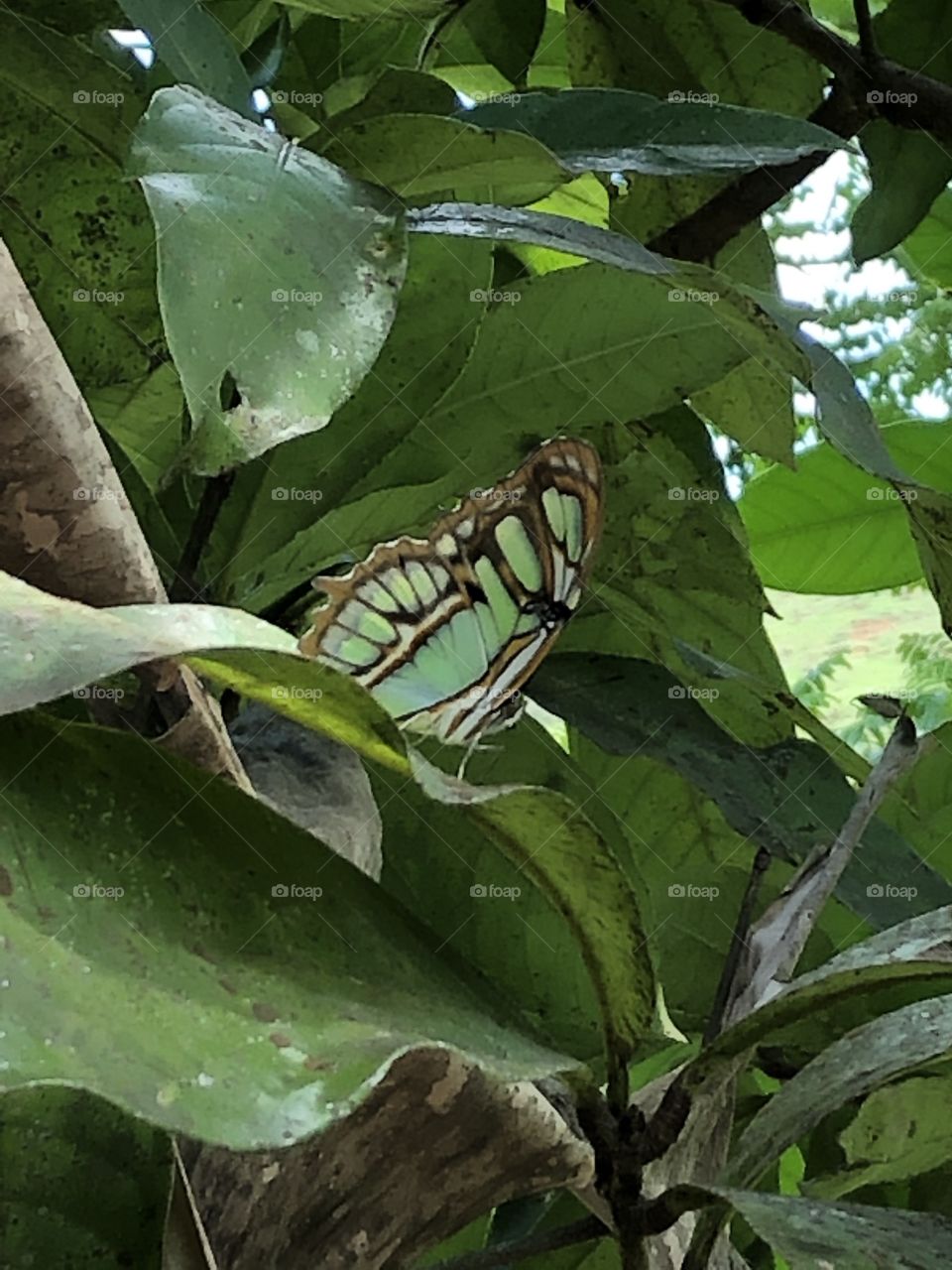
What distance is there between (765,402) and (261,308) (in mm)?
388

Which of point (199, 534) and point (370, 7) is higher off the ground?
point (370, 7)

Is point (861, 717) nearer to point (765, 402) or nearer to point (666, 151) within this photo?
point (765, 402)

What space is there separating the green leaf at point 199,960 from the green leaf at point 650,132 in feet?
0.85

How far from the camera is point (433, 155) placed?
1.33ft

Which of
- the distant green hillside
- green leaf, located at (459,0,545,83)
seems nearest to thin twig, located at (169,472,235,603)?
green leaf, located at (459,0,545,83)

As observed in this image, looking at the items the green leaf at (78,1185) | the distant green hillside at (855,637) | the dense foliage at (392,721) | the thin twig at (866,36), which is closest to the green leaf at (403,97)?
the dense foliage at (392,721)

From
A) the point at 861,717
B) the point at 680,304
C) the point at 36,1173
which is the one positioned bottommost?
the point at 861,717

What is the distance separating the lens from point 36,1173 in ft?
0.86

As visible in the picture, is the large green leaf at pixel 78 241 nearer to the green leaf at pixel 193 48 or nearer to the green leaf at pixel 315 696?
the green leaf at pixel 193 48

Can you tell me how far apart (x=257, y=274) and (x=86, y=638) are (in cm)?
10

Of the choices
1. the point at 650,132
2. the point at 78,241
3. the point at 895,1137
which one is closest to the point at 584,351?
the point at 650,132

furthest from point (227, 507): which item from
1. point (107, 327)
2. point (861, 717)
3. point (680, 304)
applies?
point (861, 717)

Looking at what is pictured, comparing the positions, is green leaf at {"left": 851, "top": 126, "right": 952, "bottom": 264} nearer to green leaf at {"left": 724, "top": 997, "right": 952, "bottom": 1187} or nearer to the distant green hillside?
green leaf at {"left": 724, "top": 997, "right": 952, "bottom": 1187}

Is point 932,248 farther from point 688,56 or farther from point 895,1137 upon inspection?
point 895,1137
